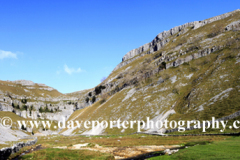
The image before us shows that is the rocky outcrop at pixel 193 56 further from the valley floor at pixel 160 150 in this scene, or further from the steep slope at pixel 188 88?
the valley floor at pixel 160 150

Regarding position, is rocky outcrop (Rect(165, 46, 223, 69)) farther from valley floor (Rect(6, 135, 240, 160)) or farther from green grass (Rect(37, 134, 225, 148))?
valley floor (Rect(6, 135, 240, 160))

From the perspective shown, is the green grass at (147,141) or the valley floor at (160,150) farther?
the green grass at (147,141)

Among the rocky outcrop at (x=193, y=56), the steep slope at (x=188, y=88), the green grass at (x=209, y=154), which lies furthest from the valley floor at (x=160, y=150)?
the rocky outcrop at (x=193, y=56)

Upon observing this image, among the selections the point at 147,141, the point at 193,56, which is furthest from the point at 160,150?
the point at 193,56

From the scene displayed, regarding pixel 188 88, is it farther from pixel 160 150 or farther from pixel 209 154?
pixel 209 154

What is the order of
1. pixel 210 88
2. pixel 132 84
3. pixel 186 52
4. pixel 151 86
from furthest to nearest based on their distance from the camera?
pixel 132 84 → pixel 186 52 → pixel 151 86 → pixel 210 88

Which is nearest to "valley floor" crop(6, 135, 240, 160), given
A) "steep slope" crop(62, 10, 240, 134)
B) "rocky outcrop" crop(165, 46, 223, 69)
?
"steep slope" crop(62, 10, 240, 134)

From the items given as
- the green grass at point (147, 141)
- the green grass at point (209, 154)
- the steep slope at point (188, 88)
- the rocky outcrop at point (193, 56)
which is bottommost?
the green grass at point (147, 141)

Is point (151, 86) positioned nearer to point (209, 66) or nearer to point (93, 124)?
point (209, 66)

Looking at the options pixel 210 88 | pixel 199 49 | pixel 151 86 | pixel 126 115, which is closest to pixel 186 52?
pixel 199 49

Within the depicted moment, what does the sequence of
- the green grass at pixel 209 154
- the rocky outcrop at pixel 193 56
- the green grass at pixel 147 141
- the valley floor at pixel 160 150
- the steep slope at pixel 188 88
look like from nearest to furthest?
1. the green grass at pixel 209 154
2. the valley floor at pixel 160 150
3. the green grass at pixel 147 141
4. the steep slope at pixel 188 88
5. the rocky outcrop at pixel 193 56

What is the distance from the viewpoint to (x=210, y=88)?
93688mm

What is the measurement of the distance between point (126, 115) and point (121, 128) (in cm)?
1416

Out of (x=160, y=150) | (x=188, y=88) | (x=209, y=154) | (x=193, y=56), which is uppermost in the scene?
(x=193, y=56)
